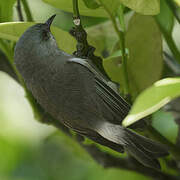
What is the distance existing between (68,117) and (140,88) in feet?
1.19

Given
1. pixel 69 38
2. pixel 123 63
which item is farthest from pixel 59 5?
pixel 123 63

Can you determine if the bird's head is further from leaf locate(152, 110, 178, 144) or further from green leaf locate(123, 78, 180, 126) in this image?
green leaf locate(123, 78, 180, 126)

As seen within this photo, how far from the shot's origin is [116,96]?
1.71 m

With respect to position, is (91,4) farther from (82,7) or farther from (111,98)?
(111,98)

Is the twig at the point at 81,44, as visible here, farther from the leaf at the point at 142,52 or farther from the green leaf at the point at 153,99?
the green leaf at the point at 153,99

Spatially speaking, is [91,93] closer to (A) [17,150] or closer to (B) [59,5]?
(B) [59,5]

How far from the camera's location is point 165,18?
1.91 meters

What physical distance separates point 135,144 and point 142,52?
1.24ft

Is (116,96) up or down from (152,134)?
up

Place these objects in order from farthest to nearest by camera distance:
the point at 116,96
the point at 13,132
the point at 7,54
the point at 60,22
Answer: the point at 13,132 → the point at 60,22 → the point at 7,54 → the point at 116,96

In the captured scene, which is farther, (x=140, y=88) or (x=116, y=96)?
(x=140, y=88)

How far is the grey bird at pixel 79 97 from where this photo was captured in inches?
66.1

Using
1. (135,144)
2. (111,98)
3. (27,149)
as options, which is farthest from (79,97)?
(27,149)

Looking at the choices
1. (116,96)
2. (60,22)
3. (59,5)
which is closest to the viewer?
(59,5)
